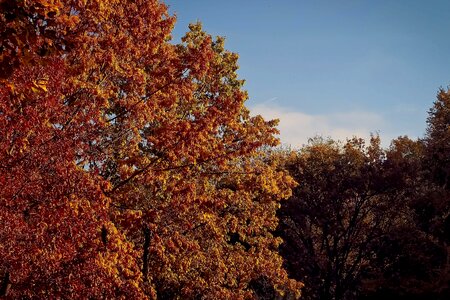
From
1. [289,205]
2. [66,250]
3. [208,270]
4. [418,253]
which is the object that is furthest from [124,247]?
[418,253]

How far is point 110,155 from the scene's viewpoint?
37.2 ft

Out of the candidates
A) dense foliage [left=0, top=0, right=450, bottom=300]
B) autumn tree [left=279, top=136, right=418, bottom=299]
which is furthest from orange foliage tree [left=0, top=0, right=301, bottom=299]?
autumn tree [left=279, top=136, right=418, bottom=299]

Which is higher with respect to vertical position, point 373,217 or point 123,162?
point 373,217

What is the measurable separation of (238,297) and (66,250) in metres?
9.57

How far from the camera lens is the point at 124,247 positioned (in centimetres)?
1013

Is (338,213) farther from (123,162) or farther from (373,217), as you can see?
(123,162)

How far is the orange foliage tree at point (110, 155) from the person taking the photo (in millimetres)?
8406

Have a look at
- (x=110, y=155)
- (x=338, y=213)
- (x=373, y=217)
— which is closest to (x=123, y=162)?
(x=110, y=155)

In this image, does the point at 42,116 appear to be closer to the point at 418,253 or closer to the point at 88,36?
the point at 88,36

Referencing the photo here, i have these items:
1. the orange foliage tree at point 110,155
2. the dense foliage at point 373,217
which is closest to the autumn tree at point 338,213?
the dense foliage at point 373,217

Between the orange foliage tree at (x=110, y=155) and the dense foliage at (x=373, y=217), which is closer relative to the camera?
the orange foliage tree at (x=110, y=155)

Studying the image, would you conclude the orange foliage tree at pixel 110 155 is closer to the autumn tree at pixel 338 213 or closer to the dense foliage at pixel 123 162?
the dense foliage at pixel 123 162

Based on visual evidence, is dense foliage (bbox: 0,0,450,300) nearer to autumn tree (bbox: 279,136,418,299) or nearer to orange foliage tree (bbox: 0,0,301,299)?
orange foliage tree (bbox: 0,0,301,299)

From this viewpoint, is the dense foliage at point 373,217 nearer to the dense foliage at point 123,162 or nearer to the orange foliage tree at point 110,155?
the dense foliage at point 123,162
